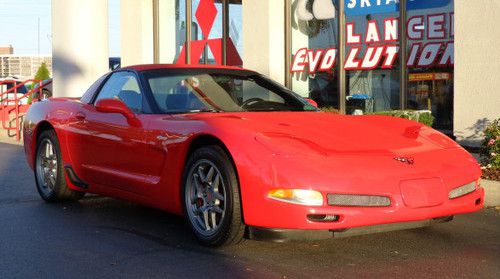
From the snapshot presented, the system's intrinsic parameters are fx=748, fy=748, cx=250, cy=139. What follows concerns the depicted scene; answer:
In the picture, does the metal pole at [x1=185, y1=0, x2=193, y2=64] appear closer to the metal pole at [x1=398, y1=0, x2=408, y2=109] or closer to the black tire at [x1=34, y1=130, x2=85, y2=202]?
the metal pole at [x1=398, y1=0, x2=408, y2=109]

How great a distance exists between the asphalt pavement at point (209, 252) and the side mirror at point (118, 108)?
34.8 inches

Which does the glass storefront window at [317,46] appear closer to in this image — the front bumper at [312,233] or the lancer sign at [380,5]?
the lancer sign at [380,5]

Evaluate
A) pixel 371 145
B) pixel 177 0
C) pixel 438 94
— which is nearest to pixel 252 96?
pixel 371 145

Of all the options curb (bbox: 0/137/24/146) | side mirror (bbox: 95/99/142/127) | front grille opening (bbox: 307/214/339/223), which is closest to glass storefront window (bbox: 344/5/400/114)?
side mirror (bbox: 95/99/142/127)

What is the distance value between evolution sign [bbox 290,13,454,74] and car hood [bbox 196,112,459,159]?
6042 mm

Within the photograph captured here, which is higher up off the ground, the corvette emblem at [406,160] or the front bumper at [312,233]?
the corvette emblem at [406,160]

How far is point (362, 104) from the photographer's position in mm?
12938

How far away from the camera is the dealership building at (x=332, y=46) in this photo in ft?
33.9

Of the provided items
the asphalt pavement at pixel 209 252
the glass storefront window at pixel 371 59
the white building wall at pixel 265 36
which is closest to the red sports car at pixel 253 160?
the asphalt pavement at pixel 209 252

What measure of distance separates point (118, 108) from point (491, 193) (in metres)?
3.71

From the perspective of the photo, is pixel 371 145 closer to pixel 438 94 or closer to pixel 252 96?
pixel 252 96

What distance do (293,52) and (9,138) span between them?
281 inches

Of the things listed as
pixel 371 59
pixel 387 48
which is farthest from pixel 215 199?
pixel 371 59

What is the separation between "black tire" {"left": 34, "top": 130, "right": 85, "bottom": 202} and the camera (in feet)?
23.8
